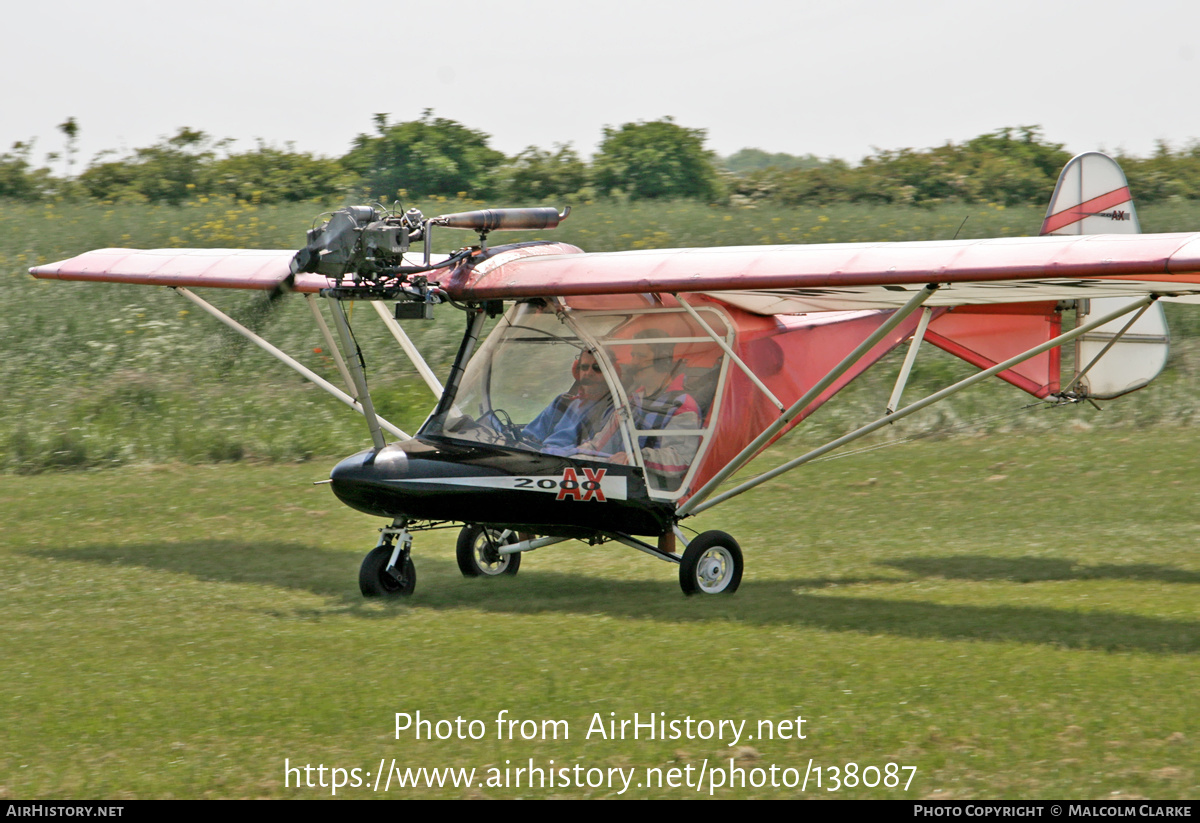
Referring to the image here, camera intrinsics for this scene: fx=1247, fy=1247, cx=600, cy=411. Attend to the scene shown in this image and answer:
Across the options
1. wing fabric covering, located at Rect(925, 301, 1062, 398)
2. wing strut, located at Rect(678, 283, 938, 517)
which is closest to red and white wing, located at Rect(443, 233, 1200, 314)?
wing strut, located at Rect(678, 283, 938, 517)

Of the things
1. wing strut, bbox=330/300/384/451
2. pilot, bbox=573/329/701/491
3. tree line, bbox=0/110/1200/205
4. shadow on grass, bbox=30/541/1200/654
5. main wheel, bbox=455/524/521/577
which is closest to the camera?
shadow on grass, bbox=30/541/1200/654

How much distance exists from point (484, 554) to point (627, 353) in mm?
2547

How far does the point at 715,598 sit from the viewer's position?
35.0 ft

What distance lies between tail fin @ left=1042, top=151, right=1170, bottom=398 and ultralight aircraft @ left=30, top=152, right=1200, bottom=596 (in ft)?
2.33

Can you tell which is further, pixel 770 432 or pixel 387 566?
pixel 770 432

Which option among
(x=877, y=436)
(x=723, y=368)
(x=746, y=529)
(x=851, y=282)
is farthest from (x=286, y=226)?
(x=851, y=282)

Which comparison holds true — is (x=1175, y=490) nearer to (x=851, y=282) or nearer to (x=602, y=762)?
(x=851, y=282)

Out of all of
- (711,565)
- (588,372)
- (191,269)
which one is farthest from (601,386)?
(191,269)

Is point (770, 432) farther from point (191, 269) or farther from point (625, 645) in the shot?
point (191, 269)

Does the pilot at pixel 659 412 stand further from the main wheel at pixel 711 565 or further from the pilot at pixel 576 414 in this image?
the main wheel at pixel 711 565

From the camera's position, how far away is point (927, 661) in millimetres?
8297

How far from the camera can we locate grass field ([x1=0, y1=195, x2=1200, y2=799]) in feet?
21.4

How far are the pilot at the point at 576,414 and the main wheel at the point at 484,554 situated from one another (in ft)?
5.20

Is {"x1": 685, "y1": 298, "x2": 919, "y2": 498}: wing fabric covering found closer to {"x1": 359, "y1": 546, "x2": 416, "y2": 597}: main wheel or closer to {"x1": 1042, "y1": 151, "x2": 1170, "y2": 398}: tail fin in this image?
{"x1": 1042, "y1": 151, "x2": 1170, "y2": 398}: tail fin
